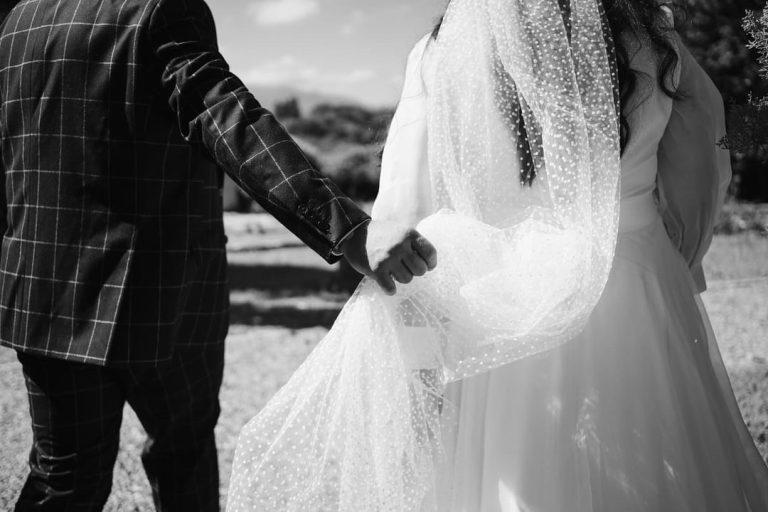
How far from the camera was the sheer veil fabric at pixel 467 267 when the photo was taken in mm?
1641

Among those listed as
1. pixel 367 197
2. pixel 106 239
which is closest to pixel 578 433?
pixel 106 239

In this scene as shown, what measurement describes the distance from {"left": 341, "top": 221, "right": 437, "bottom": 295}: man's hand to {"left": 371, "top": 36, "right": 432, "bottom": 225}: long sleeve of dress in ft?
0.37

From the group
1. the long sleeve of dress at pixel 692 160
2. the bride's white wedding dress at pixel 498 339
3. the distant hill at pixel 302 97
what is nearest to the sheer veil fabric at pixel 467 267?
the bride's white wedding dress at pixel 498 339

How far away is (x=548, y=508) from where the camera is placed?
167cm

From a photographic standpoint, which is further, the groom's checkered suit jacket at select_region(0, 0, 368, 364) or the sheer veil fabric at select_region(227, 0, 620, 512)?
the groom's checkered suit jacket at select_region(0, 0, 368, 364)

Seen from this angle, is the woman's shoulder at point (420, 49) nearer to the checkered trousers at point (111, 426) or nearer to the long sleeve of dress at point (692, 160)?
the long sleeve of dress at point (692, 160)

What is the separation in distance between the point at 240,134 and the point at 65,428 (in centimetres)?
94

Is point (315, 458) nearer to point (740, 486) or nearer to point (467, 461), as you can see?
point (467, 461)

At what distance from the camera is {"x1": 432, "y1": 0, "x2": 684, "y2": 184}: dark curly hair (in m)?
1.77

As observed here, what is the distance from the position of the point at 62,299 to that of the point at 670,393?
1570 mm

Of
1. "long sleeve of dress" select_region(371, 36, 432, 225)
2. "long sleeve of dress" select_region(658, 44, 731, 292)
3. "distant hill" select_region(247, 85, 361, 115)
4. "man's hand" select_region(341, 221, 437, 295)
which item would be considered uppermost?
"long sleeve of dress" select_region(371, 36, 432, 225)

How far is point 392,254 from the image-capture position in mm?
1595

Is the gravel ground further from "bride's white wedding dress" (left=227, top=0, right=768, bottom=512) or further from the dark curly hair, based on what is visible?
the dark curly hair

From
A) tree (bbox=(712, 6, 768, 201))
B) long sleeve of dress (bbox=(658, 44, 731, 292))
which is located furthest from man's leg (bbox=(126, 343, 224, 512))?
tree (bbox=(712, 6, 768, 201))
